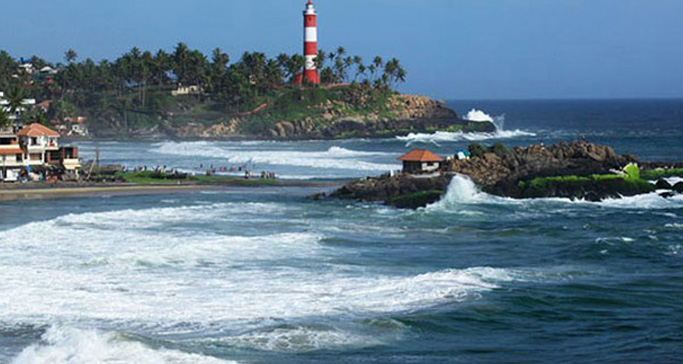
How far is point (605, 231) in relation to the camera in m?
47.7

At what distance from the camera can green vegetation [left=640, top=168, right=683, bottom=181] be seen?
65.9 metres

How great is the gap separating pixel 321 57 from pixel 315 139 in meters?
28.2

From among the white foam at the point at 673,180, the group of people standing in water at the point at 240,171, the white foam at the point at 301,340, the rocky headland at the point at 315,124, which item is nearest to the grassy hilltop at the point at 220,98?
the rocky headland at the point at 315,124

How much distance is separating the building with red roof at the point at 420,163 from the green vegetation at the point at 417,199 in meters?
7.01

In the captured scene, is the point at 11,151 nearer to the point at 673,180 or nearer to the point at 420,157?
the point at 420,157

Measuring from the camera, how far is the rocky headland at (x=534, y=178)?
59781 millimetres

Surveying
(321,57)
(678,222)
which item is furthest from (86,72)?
(678,222)

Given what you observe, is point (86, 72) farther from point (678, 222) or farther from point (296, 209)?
point (678, 222)

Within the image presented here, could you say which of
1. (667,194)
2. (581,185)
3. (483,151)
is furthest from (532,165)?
(667,194)

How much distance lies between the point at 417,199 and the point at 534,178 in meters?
7.80

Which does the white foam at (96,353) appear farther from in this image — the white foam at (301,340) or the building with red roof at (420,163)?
the building with red roof at (420,163)

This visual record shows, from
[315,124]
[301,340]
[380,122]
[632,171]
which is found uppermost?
[380,122]

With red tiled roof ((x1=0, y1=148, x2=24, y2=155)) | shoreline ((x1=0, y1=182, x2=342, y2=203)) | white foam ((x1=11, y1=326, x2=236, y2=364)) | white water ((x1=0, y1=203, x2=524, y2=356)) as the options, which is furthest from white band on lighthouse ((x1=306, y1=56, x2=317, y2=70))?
white foam ((x1=11, y1=326, x2=236, y2=364))

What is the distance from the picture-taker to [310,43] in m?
158
